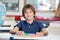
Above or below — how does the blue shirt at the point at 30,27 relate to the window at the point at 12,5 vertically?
below

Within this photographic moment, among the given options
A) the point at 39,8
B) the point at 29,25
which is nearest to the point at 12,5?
the point at 39,8

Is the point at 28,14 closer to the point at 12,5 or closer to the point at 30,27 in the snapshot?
the point at 30,27

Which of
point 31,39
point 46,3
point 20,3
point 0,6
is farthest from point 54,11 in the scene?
point 31,39

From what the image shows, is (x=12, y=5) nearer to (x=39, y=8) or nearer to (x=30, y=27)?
(x=39, y=8)

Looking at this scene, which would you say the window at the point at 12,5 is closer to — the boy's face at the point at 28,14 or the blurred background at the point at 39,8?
the blurred background at the point at 39,8

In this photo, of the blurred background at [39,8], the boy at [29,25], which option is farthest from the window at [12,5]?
the boy at [29,25]

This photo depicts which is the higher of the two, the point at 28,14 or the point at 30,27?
the point at 28,14

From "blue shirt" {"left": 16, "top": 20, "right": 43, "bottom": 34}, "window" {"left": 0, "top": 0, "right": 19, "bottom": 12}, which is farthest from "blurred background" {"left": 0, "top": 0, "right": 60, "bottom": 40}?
"blue shirt" {"left": 16, "top": 20, "right": 43, "bottom": 34}

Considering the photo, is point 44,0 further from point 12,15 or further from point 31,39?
point 31,39

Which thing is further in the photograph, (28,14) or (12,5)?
(12,5)

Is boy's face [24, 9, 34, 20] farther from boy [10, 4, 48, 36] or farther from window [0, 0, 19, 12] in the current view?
window [0, 0, 19, 12]

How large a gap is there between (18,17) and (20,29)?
762 mm

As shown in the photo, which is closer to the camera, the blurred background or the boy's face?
the boy's face

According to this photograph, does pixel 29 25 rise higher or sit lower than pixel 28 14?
lower
